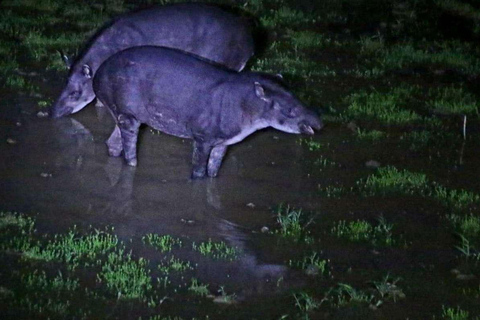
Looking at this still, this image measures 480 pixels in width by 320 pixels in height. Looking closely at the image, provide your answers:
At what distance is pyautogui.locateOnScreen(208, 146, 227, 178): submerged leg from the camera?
12.2 m

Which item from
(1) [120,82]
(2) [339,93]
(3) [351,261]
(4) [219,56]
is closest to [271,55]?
(2) [339,93]

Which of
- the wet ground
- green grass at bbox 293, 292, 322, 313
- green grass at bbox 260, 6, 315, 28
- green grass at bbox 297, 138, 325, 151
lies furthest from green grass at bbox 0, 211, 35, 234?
green grass at bbox 260, 6, 315, 28

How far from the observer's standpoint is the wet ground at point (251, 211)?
9305 mm

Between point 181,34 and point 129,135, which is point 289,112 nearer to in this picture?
point 129,135

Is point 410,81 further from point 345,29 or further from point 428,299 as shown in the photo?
point 428,299

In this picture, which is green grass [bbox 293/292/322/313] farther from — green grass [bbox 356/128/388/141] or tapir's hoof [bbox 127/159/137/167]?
green grass [bbox 356/128/388/141]

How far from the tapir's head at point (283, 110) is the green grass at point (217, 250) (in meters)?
1.80

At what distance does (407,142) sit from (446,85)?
3073 millimetres

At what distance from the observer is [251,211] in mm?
11461

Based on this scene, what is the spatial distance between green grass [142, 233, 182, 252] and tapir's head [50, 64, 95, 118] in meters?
3.58

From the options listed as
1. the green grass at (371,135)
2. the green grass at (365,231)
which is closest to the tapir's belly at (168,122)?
the green grass at (365,231)

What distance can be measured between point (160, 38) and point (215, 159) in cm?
209

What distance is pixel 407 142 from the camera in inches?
555

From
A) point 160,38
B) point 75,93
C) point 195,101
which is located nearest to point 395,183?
point 195,101
